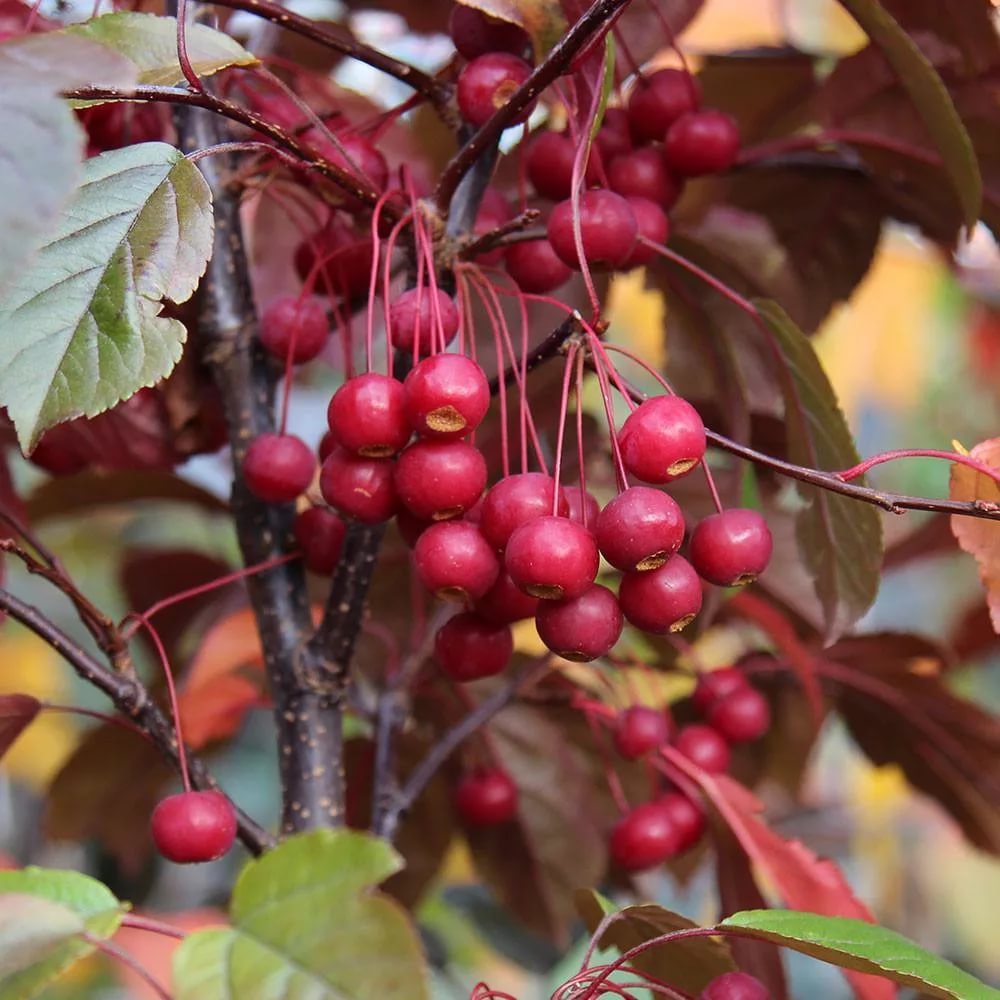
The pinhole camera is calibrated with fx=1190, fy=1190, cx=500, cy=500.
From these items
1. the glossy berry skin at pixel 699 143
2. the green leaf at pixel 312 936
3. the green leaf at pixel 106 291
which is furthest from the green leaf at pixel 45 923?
the glossy berry skin at pixel 699 143

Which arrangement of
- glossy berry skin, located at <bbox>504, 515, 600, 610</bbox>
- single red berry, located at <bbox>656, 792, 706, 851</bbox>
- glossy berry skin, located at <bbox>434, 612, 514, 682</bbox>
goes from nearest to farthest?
glossy berry skin, located at <bbox>504, 515, 600, 610</bbox> → glossy berry skin, located at <bbox>434, 612, 514, 682</bbox> → single red berry, located at <bbox>656, 792, 706, 851</bbox>

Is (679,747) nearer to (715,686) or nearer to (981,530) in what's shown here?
(715,686)

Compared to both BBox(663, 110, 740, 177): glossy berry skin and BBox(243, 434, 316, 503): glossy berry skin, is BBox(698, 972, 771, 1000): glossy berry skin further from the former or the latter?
BBox(663, 110, 740, 177): glossy berry skin

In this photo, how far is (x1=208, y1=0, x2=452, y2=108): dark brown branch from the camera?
0.54 metres

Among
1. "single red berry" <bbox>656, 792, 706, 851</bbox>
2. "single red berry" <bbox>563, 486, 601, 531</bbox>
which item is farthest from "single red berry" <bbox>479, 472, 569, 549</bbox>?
"single red berry" <bbox>656, 792, 706, 851</bbox>

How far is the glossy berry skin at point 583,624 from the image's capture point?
0.45 m

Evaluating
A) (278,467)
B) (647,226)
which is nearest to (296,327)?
(278,467)

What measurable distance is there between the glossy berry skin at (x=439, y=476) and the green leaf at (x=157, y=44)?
0.59 feet

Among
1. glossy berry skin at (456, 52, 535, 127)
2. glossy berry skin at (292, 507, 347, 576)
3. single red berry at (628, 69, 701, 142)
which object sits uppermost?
glossy berry skin at (456, 52, 535, 127)

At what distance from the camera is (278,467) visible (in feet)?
1.99

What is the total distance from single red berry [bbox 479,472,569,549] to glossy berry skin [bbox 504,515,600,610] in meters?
0.02

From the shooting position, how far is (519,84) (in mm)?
543

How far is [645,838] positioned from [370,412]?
38 cm

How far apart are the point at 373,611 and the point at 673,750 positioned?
27cm
